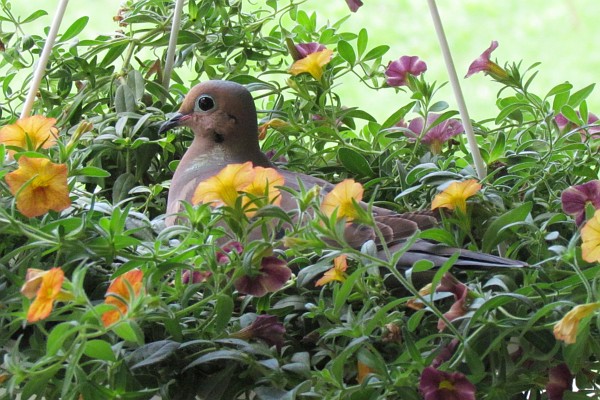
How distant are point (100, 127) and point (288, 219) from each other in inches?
15.9

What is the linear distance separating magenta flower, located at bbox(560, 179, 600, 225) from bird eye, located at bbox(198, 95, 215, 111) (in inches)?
14.8

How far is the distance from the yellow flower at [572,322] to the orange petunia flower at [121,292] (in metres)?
0.26

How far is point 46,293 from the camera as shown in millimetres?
582

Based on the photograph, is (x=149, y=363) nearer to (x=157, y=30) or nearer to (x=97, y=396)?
(x=97, y=396)

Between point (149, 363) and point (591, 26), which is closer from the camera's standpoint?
point (149, 363)

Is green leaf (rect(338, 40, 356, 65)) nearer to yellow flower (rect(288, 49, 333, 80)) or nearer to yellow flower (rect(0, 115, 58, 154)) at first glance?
yellow flower (rect(288, 49, 333, 80))

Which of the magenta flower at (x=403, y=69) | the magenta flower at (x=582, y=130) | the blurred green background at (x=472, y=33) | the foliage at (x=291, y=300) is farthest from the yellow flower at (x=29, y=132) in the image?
the blurred green background at (x=472, y=33)

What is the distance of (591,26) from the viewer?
8.95 feet

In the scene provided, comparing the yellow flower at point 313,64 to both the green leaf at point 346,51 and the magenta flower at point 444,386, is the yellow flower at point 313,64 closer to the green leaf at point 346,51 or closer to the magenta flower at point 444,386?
the green leaf at point 346,51

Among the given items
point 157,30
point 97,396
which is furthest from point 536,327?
point 157,30

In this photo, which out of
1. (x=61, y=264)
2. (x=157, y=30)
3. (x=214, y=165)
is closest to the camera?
(x=61, y=264)

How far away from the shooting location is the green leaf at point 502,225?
748 millimetres

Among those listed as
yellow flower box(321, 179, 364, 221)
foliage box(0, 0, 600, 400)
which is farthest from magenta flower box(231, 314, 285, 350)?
yellow flower box(321, 179, 364, 221)

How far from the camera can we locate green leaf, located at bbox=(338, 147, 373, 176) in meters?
0.97
